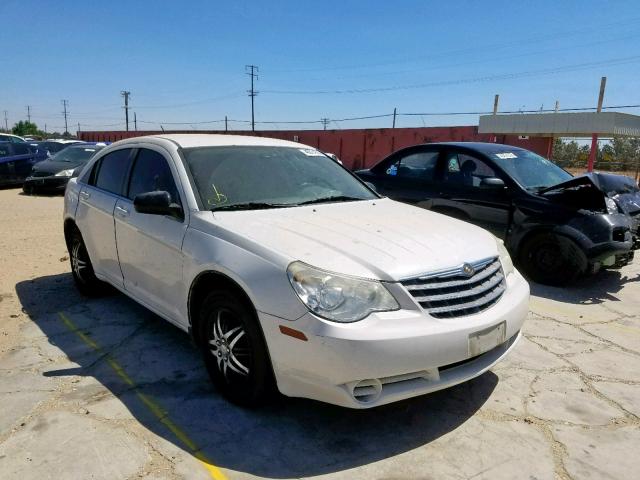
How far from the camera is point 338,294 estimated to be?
98.3 inches

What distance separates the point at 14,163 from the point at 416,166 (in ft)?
43.2

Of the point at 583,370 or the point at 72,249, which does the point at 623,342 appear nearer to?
the point at 583,370

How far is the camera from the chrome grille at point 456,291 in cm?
261

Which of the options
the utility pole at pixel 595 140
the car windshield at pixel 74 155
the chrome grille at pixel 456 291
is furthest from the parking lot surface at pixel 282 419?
the utility pole at pixel 595 140

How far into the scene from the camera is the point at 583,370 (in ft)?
12.0

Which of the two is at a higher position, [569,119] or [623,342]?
[569,119]

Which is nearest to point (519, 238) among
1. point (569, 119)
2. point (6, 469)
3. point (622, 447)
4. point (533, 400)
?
point (533, 400)

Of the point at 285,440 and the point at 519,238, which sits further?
the point at 519,238

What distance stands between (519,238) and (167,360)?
4.17 m

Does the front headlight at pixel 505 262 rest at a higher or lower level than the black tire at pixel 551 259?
higher

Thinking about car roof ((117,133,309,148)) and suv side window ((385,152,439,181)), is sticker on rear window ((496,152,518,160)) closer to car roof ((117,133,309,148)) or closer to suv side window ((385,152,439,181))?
suv side window ((385,152,439,181))

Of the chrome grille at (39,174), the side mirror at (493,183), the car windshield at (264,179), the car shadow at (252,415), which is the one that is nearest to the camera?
the car shadow at (252,415)

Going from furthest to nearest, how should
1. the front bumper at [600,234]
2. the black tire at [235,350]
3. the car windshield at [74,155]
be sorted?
the car windshield at [74,155] → the front bumper at [600,234] → the black tire at [235,350]

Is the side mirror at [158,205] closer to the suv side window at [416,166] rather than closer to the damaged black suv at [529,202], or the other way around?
the damaged black suv at [529,202]
